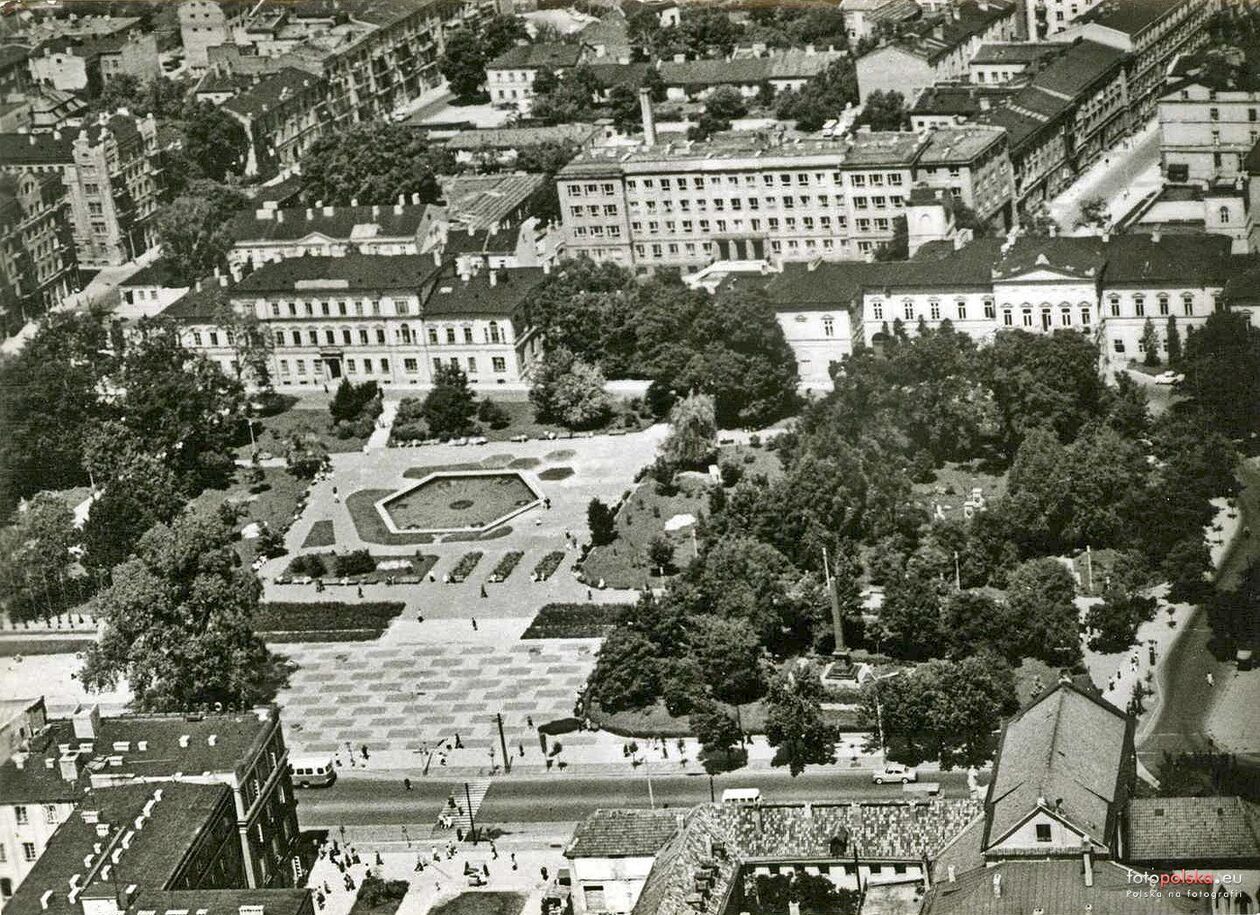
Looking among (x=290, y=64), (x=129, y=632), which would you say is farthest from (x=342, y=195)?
(x=129, y=632)

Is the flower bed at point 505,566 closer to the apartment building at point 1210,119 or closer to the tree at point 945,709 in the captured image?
the tree at point 945,709

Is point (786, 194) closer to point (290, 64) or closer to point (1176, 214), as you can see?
point (1176, 214)

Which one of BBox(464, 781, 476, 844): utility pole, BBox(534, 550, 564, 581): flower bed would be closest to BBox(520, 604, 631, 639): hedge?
A: BBox(534, 550, 564, 581): flower bed

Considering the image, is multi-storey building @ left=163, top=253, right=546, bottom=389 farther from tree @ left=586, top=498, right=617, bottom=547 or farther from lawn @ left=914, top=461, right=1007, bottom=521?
lawn @ left=914, top=461, right=1007, bottom=521

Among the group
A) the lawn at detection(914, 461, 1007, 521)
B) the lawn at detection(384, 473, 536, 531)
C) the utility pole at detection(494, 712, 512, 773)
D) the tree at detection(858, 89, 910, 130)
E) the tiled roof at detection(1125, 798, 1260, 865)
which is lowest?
the lawn at detection(384, 473, 536, 531)

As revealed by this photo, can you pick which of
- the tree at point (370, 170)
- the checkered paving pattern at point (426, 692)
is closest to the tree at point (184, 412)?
the checkered paving pattern at point (426, 692)
